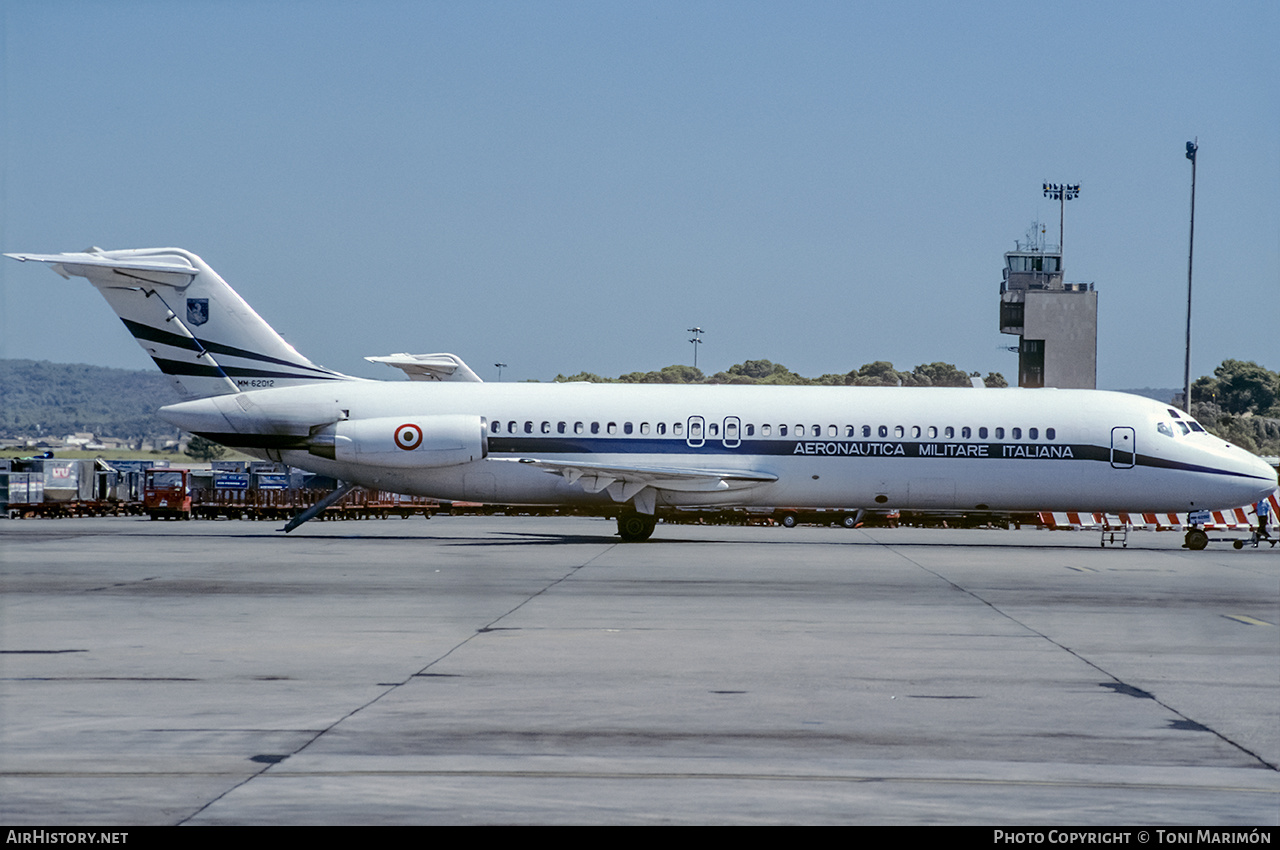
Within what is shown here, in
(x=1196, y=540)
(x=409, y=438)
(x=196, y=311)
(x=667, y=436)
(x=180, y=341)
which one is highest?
(x=196, y=311)

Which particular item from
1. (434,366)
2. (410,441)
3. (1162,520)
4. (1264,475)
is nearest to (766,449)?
(410,441)

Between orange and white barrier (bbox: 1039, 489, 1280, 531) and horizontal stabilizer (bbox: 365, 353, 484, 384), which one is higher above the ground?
horizontal stabilizer (bbox: 365, 353, 484, 384)

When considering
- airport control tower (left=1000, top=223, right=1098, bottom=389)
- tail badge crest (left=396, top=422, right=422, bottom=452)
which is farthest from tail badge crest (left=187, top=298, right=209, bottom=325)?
airport control tower (left=1000, top=223, right=1098, bottom=389)

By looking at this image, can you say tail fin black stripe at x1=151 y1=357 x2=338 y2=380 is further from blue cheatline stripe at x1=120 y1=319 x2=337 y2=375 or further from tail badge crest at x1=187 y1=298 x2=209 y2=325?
tail badge crest at x1=187 y1=298 x2=209 y2=325

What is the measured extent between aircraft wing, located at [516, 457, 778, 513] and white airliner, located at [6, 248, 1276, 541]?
6cm

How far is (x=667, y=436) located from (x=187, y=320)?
12.3 meters

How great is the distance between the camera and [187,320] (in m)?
32.2

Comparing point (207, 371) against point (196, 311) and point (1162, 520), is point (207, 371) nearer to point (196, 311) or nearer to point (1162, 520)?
point (196, 311)

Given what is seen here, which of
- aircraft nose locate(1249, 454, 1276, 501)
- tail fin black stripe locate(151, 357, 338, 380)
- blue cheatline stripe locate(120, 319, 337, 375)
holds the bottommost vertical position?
aircraft nose locate(1249, 454, 1276, 501)

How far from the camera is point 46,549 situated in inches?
1046

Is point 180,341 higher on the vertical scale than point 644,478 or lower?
higher

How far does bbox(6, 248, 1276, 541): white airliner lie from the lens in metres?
31.1

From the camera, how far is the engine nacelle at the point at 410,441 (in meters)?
31.2

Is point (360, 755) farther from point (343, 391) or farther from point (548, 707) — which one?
point (343, 391)
